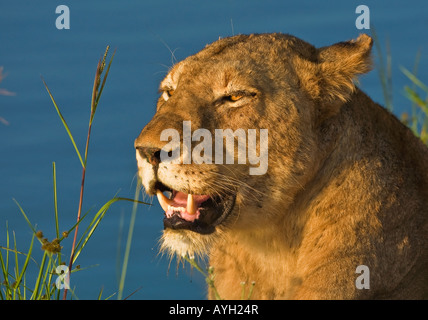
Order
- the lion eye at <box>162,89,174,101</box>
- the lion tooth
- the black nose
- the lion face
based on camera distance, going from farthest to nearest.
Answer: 1. the lion eye at <box>162,89,174,101</box>
2. the lion tooth
3. the lion face
4. the black nose

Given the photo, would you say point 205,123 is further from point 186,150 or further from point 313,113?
point 313,113

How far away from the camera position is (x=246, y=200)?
235 inches

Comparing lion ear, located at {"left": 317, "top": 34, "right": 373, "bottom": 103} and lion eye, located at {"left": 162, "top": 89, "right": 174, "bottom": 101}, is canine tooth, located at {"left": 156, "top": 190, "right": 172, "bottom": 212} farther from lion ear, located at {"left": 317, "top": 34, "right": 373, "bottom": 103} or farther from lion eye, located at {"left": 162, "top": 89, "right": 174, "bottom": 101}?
lion ear, located at {"left": 317, "top": 34, "right": 373, "bottom": 103}

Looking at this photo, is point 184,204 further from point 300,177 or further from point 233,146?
point 300,177

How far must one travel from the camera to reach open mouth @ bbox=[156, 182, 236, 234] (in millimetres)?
5883

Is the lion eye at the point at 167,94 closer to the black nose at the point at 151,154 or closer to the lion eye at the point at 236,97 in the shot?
the lion eye at the point at 236,97

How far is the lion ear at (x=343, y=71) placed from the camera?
6.07 m

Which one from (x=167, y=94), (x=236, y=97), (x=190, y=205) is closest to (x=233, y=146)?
(x=236, y=97)

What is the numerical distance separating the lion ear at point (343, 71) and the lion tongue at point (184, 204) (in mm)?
872

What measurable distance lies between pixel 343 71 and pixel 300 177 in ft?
2.08

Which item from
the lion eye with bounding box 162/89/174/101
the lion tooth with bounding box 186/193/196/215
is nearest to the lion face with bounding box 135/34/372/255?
the lion tooth with bounding box 186/193/196/215

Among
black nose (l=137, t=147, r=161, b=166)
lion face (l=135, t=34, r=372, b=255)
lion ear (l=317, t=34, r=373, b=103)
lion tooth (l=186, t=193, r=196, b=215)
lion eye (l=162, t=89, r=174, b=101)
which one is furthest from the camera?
lion eye (l=162, t=89, r=174, b=101)
